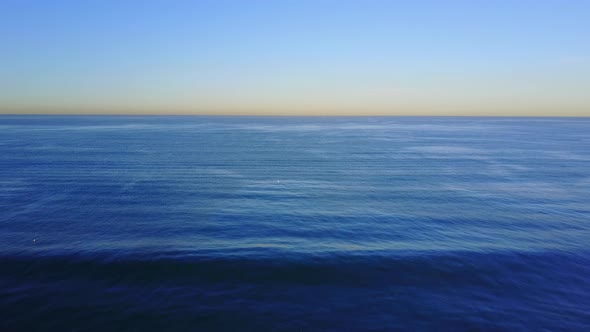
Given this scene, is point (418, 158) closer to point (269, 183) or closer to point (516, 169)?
point (516, 169)

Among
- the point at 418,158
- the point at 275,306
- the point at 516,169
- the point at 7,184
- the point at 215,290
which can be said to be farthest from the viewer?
the point at 418,158

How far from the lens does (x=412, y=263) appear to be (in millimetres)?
38531

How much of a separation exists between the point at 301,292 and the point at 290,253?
7.21m

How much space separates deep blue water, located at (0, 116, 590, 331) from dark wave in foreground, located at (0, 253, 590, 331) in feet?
0.52

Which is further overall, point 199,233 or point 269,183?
point 269,183

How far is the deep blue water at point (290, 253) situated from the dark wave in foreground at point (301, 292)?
0.52 feet

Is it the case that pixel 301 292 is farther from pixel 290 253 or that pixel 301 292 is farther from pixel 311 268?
pixel 290 253

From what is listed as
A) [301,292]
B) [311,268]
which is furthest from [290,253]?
[301,292]

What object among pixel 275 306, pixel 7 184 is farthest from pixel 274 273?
pixel 7 184

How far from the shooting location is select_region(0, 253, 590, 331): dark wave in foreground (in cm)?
2886

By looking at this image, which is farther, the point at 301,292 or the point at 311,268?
the point at 311,268

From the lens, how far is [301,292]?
110 ft

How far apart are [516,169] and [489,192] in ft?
100

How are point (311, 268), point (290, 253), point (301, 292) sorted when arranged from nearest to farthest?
point (301, 292) < point (311, 268) < point (290, 253)
